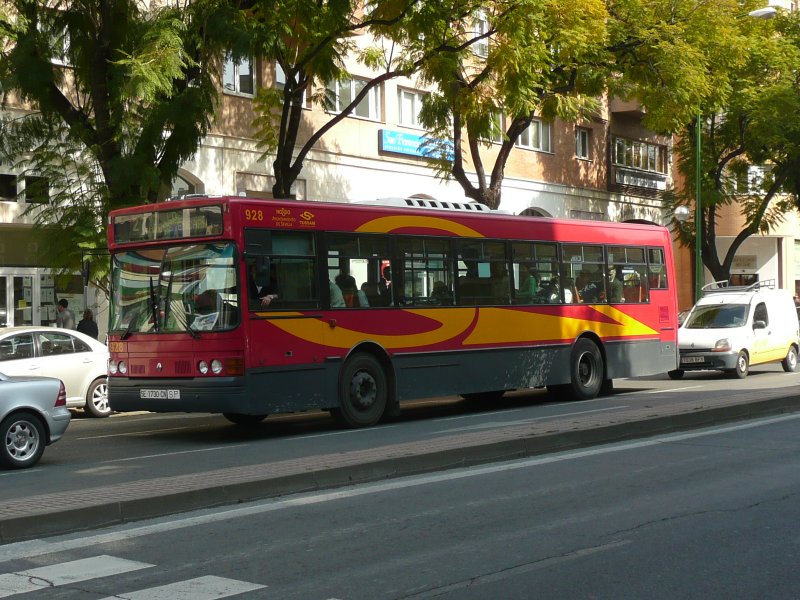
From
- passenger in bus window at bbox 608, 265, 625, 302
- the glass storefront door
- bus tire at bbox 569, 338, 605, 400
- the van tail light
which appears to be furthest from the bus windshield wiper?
the glass storefront door

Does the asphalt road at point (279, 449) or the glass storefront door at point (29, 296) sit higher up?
the glass storefront door at point (29, 296)

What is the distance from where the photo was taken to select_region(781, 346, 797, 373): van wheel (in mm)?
27578

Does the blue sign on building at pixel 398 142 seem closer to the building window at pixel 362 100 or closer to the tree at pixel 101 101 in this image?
the building window at pixel 362 100

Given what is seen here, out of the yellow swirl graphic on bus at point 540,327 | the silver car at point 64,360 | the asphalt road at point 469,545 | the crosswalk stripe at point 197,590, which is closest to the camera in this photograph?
the crosswalk stripe at point 197,590

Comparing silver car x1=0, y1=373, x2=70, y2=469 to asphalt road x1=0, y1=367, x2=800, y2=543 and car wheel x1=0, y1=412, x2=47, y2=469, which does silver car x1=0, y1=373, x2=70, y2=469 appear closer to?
car wheel x1=0, y1=412, x2=47, y2=469

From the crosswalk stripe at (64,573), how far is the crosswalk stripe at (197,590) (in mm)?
538

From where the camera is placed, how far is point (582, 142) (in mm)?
42000

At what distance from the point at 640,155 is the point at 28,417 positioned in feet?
120

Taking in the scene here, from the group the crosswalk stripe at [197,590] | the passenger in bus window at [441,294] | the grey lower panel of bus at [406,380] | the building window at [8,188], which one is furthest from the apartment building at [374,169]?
the crosswalk stripe at [197,590]

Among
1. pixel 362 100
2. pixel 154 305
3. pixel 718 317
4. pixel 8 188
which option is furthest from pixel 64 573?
pixel 362 100

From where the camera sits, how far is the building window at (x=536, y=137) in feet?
125

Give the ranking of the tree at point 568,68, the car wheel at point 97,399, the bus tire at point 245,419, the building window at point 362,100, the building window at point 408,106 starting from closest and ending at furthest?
the bus tire at point 245,419
the car wheel at point 97,399
the tree at point 568,68
the building window at point 362,100
the building window at point 408,106

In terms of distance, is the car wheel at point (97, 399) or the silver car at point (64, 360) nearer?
the silver car at point (64, 360)

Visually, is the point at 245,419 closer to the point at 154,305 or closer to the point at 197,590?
the point at 154,305
